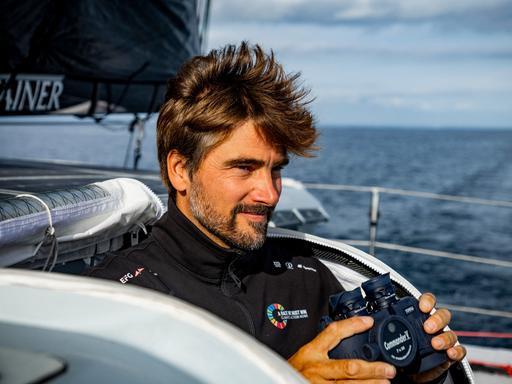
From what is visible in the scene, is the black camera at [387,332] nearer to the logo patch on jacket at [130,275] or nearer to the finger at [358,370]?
the finger at [358,370]

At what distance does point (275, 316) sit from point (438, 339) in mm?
499

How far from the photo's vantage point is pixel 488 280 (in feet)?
43.0

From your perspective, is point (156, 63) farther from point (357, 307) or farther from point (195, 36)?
point (357, 307)

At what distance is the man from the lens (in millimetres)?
1823

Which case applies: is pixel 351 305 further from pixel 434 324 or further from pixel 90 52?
pixel 90 52

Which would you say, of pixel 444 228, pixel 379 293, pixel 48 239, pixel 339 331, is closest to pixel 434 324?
pixel 379 293

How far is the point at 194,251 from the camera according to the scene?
6.05 feet

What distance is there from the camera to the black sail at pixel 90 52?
13.5 feet

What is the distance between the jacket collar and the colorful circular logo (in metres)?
0.18

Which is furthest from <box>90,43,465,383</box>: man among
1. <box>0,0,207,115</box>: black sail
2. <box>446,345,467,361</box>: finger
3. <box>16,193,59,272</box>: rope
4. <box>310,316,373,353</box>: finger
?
<box>0,0,207,115</box>: black sail

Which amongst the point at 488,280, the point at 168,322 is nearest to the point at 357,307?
the point at 168,322

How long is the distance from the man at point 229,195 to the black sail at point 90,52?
2.48 meters

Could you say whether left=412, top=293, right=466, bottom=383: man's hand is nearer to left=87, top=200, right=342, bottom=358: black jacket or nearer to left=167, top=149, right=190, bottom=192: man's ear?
left=87, top=200, right=342, bottom=358: black jacket

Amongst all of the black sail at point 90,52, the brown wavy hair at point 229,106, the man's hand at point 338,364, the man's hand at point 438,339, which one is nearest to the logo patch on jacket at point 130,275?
the brown wavy hair at point 229,106
